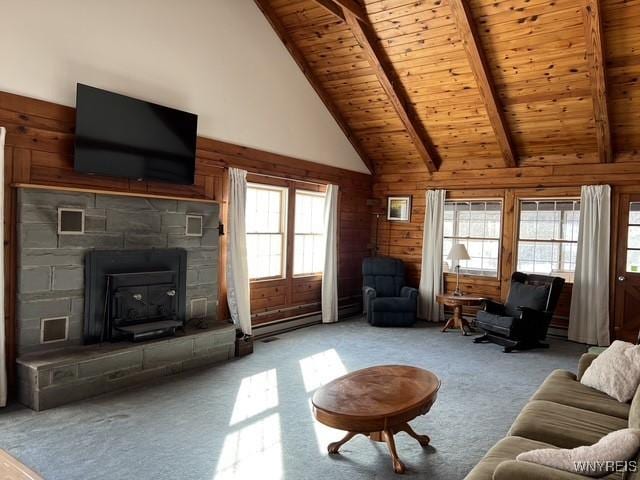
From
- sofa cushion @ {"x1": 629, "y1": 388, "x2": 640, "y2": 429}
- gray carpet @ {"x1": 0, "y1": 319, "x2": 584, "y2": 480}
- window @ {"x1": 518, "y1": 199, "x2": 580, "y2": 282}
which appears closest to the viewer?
sofa cushion @ {"x1": 629, "y1": 388, "x2": 640, "y2": 429}

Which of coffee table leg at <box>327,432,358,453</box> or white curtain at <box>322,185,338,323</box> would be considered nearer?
coffee table leg at <box>327,432,358,453</box>

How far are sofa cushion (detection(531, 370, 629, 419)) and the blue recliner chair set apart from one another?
143 inches

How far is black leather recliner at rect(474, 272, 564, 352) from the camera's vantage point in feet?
18.3

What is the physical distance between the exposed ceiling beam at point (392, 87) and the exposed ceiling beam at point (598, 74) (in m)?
2.21

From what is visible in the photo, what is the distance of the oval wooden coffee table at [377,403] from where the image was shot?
258 centimetres

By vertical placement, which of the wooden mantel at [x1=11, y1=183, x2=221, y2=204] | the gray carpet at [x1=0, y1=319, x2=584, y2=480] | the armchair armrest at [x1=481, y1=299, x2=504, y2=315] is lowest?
the gray carpet at [x1=0, y1=319, x2=584, y2=480]

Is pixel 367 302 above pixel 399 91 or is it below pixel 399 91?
below

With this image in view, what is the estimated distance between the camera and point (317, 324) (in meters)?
6.80

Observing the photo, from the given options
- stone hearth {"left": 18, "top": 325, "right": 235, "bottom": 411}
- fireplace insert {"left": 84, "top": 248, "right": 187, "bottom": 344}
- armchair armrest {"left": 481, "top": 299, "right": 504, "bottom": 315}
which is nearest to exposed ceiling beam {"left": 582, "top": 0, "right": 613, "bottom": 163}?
armchair armrest {"left": 481, "top": 299, "right": 504, "bottom": 315}

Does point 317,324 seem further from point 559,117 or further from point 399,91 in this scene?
point 559,117

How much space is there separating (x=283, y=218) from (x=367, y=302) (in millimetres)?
1811

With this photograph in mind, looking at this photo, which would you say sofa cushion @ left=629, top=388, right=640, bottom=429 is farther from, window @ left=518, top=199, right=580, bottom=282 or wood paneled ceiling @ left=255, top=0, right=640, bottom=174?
window @ left=518, top=199, right=580, bottom=282

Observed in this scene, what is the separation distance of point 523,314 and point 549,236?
159 centimetres

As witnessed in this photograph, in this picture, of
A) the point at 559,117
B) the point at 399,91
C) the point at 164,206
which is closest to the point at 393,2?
the point at 399,91
